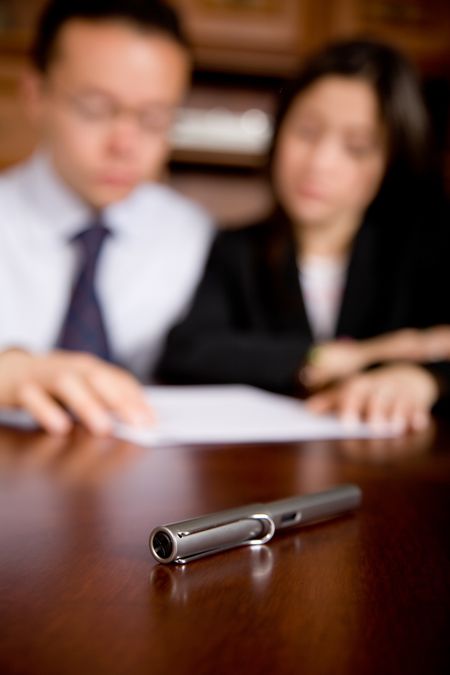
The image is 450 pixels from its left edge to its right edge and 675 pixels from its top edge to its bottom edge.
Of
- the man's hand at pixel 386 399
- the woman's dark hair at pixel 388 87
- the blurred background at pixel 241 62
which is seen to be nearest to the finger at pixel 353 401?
the man's hand at pixel 386 399

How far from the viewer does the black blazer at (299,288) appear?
1271mm

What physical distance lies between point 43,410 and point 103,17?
0.82 metres

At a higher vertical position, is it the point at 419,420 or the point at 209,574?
the point at 209,574

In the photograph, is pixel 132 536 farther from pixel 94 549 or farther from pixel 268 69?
pixel 268 69

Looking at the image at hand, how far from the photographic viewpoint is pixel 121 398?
2.31 ft

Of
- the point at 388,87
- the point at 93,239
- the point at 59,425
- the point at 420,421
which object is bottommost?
the point at 420,421

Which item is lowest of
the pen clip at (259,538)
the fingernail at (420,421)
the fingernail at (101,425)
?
the fingernail at (420,421)

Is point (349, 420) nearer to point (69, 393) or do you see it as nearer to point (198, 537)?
point (69, 393)

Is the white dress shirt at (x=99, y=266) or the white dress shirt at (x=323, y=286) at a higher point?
the white dress shirt at (x=99, y=266)

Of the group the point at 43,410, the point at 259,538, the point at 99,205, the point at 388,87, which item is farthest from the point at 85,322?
the point at 259,538

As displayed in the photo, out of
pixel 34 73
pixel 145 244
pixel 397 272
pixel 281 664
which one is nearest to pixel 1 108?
pixel 34 73

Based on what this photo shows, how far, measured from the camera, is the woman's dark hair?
124cm

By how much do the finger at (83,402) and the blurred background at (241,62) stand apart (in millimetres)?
1745

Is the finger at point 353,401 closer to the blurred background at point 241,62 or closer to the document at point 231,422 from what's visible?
the document at point 231,422
